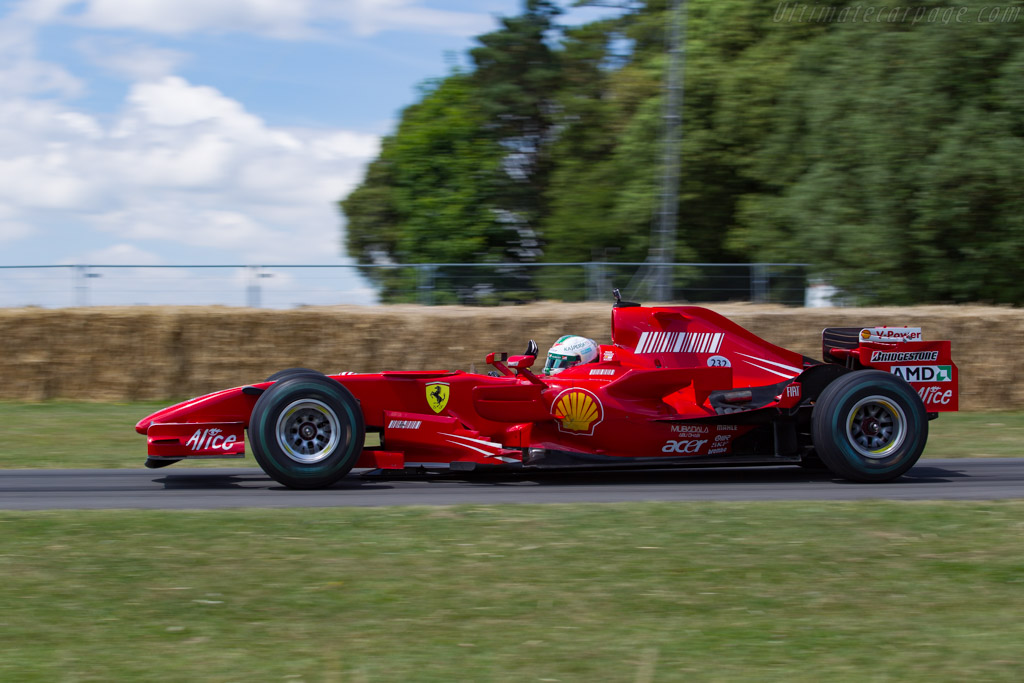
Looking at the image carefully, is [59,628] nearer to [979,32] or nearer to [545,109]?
[979,32]

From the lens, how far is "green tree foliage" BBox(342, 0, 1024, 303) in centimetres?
1723

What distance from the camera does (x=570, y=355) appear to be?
345 inches

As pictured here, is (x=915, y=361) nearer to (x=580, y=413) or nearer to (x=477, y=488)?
(x=580, y=413)

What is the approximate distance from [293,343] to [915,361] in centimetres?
910

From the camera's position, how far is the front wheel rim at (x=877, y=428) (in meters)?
7.96

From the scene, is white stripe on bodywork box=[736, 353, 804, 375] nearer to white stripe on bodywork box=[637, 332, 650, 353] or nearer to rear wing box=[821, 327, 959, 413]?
rear wing box=[821, 327, 959, 413]

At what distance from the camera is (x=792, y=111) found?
2208 centimetres

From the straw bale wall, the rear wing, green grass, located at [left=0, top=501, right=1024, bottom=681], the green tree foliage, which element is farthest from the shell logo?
the green tree foliage

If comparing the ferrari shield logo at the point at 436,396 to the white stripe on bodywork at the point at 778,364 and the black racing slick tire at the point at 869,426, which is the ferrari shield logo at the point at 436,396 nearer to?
the white stripe on bodywork at the point at 778,364

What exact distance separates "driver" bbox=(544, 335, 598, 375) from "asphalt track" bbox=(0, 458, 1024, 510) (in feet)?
2.96

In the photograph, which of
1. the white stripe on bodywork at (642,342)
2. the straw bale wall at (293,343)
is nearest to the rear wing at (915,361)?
the white stripe on bodywork at (642,342)

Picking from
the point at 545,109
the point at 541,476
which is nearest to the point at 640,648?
the point at 541,476

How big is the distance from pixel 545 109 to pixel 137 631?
28573 millimetres

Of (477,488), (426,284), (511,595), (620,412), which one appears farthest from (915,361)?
(426,284)
